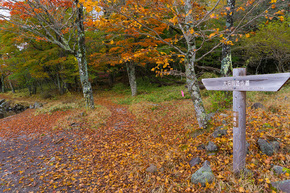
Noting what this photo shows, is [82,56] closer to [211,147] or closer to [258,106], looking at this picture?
[211,147]

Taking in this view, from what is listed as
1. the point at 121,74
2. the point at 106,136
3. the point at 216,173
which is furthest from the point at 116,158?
the point at 121,74

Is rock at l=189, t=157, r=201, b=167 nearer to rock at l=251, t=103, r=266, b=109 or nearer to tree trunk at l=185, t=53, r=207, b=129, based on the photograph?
tree trunk at l=185, t=53, r=207, b=129

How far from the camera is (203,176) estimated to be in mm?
3062

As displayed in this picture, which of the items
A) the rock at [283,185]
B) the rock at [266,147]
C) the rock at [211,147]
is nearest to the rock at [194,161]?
the rock at [211,147]

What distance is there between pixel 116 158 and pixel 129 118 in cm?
392

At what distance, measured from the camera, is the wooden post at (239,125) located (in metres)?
2.69

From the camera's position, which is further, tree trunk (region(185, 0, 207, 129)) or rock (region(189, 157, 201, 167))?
tree trunk (region(185, 0, 207, 129))

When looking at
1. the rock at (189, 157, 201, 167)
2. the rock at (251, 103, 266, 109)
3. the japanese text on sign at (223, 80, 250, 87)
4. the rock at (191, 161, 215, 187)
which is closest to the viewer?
the japanese text on sign at (223, 80, 250, 87)

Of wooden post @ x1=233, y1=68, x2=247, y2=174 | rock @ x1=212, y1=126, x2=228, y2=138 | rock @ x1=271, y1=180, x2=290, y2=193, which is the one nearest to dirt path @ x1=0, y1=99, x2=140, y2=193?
wooden post @ x1=233, y1=68, x2=247, y2=174

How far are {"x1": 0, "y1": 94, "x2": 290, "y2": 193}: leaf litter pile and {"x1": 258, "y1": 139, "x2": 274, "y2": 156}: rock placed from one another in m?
0.11

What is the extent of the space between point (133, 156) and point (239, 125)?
3.29 m

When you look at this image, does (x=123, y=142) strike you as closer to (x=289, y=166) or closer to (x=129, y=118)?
(x=129, y=118)

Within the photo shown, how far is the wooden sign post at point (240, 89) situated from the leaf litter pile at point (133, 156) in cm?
40

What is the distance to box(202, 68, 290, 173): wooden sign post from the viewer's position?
7.51 feet
